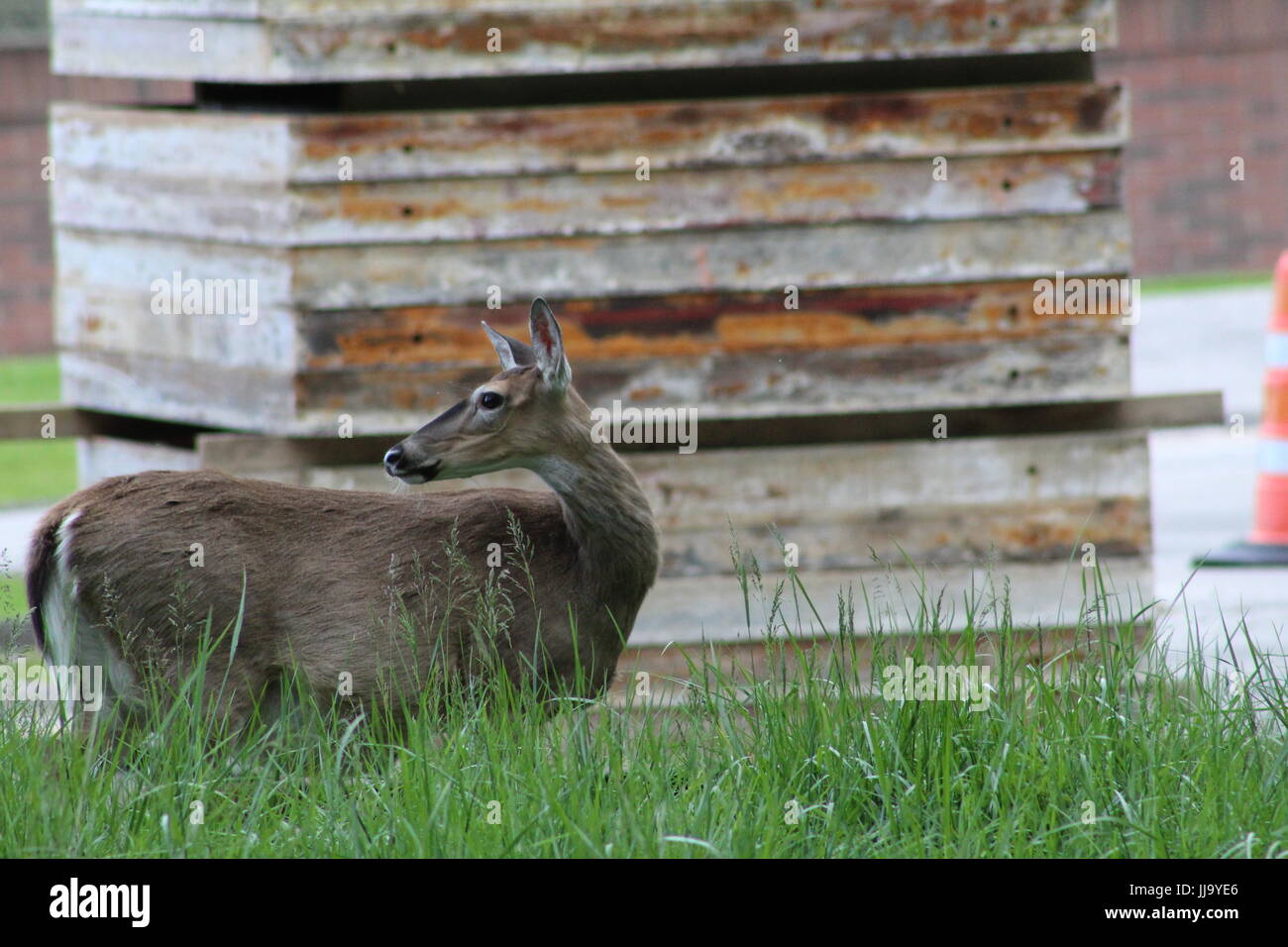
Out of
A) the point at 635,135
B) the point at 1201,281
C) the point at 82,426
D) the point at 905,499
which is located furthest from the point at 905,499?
the point at 1201,281

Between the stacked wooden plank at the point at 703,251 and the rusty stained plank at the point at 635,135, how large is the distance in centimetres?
1

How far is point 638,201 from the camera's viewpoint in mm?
6367

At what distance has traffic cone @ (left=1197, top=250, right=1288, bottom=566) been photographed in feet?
28.3

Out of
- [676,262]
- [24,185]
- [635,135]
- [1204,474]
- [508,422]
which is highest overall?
[24,185]

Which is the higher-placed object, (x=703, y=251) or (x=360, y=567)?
(x=703, y=251)

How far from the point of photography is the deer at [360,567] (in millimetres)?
4523

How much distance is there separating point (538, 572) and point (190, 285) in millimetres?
2377

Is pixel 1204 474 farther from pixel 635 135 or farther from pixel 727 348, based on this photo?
pixel 635 135

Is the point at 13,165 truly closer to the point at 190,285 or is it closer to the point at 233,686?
the point at 190,285

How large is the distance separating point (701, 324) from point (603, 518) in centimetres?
185

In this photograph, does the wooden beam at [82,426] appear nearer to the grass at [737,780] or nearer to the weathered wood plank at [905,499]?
the weathered wood plank at [905,499]

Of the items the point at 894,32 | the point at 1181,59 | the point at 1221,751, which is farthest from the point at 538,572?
the point at 1181,59

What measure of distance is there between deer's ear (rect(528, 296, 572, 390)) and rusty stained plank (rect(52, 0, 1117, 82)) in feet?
6.19

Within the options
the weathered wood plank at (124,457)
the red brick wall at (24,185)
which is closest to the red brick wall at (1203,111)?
the red brick wall at (24,185)
